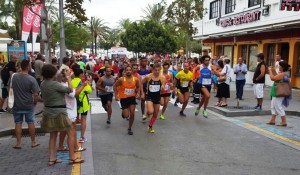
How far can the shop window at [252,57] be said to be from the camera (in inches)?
846

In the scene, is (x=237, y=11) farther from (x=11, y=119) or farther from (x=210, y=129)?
(x=11, y=119)

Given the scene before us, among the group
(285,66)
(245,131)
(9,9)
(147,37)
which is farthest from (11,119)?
(147,37)

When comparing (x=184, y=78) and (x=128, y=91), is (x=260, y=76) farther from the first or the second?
(x=128, y=91)

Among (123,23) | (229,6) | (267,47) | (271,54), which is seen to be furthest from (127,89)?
(123,23)

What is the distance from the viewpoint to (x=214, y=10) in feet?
86.1

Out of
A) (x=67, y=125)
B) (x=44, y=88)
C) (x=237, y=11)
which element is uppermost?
(x=237, y=11)

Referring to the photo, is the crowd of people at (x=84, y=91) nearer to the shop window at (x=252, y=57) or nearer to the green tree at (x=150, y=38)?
the shop window at (x=252, y=57)

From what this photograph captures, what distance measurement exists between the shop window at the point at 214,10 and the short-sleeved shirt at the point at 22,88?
2092cm

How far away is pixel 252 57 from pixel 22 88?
1820 centimetres

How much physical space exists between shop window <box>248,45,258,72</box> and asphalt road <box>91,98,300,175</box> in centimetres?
1345

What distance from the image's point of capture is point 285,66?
8703mm

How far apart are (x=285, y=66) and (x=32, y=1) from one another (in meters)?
9.02

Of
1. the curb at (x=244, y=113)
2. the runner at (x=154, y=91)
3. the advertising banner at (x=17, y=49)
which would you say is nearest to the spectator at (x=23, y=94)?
the runner at (x=154, y=91)

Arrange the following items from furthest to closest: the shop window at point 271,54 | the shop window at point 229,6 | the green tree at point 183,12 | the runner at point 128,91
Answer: the green tree at point 183,12
the shop window at point 229,6
the shop window at point 271,54
the runner at point 128,91
